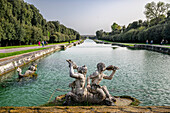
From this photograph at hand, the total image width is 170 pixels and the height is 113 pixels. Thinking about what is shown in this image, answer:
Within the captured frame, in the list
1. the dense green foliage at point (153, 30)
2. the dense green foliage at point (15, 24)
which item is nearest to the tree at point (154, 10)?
the dense green foliage at point (153, 30)

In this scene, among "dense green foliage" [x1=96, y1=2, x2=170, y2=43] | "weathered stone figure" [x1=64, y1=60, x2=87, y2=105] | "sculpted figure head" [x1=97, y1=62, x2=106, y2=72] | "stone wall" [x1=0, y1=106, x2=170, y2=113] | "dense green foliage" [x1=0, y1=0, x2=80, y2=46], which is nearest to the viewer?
"stone wall" [x1=0, y1=106, x2=170, y2=113]

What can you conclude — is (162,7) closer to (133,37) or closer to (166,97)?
(133,37)

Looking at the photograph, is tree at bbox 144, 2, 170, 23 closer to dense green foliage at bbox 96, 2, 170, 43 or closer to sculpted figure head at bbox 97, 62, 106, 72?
dense green foliage at bbox 96, 2, 170, 43

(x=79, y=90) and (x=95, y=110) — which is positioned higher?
(x=95, y=110)

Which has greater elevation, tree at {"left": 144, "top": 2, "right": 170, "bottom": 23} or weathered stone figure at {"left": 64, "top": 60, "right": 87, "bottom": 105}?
tree at {"left": 144, "top": 2, "right": 170, "bottom": 23}

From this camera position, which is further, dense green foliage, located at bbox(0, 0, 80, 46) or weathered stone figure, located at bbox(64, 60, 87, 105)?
dense green foliage, located at bbox(0, 0, 80, 46)

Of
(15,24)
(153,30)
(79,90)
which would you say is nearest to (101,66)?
(79,90)

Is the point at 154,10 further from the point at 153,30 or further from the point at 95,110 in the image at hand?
the point at 95,110

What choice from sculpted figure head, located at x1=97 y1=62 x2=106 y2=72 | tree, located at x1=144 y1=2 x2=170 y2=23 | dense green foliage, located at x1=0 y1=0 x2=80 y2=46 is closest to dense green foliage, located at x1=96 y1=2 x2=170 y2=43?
tree, located at x1=144 y1=2 x2=170 y2=23

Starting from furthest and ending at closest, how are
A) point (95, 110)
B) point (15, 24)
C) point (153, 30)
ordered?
point (153, 30) < point (15, 24) < point (95, 110)

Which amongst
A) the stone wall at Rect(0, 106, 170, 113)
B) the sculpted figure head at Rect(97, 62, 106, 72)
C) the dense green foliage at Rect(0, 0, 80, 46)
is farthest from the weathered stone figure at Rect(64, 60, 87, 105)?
the dense green foliage at Rect(0, 0, 80, 46)

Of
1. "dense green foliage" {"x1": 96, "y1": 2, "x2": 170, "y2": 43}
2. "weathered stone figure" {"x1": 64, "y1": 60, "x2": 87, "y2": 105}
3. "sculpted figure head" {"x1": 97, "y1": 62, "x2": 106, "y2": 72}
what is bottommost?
"weathered stone figure" {"x1": 64, "y1": 60, "x2": 87, "y2": 105}

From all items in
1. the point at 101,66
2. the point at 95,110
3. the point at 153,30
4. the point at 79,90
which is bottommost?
the point at 79,90

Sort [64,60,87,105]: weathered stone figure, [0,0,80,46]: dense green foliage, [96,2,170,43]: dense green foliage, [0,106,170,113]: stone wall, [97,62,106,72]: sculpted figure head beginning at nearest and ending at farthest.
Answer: [0,106,170,113]: stone wall, [64,60,87,105]: weathered stone figure, [97,62,106,72]: sculpted figure head, [0,0,80,46]: dense green foliage, [96,2,170,43]: dense green foliage
